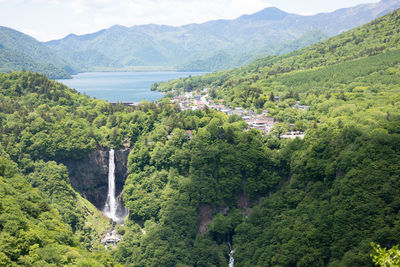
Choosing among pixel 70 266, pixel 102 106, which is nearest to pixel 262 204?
pixel 70 266

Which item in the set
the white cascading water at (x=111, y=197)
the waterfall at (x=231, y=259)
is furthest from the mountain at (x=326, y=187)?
the white cascading water at (x=111, y=197)

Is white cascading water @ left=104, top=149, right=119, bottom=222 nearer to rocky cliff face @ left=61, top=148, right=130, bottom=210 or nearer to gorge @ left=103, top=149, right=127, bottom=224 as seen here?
gorge @ left=103, top=149, right=127, bottom=224

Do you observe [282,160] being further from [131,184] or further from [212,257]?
[131,184]

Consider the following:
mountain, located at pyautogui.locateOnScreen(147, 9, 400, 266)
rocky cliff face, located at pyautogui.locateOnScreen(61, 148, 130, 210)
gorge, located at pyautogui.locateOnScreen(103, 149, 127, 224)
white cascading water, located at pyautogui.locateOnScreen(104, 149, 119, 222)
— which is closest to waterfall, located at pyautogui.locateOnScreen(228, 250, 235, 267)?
mountain, located at pyautogui.locateOnScreen(147, 9, 400, 266)

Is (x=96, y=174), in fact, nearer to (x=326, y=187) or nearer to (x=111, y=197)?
(x=111, y=197)

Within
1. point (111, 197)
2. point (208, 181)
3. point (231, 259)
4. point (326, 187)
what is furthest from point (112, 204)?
point (326, 187)

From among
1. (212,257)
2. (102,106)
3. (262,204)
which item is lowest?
(212,257)
